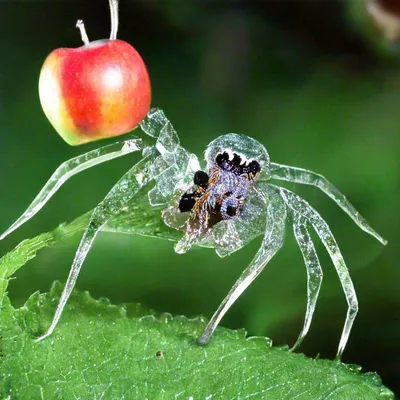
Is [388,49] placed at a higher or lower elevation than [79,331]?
higher

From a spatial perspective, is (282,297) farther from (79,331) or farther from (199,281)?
(79,331)

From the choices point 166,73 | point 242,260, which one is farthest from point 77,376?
point 166,73

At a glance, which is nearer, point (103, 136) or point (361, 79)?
point (103, 136)

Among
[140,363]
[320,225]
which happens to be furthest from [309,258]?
[140,363]

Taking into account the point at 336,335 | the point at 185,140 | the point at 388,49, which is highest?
the point at 388,49

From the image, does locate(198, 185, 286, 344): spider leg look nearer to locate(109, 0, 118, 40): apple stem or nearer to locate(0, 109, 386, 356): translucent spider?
locate(0, 109, 386, 356): translucent spider

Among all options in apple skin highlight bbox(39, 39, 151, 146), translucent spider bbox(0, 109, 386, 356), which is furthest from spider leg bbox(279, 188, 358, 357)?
apple skin highlight bbox(39, 39, 151, 146)

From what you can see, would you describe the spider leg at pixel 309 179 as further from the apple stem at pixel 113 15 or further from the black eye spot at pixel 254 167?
the apple stem at pixel 113 15

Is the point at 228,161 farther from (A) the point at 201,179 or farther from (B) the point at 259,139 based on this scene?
(B) the point at 259,139
